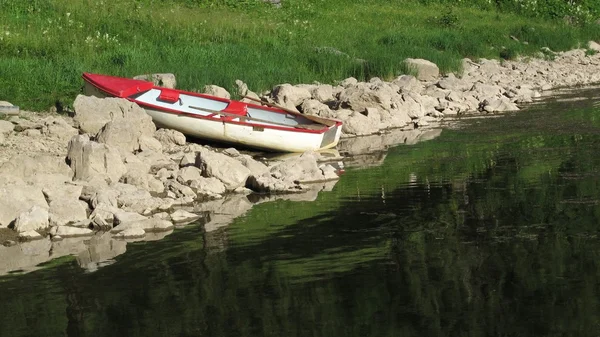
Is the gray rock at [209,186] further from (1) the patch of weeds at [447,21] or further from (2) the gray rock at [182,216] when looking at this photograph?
(1) the patch of weeds at [447,21]

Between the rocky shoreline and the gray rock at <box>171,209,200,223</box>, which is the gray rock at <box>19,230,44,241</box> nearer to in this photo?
the rocky shoreline

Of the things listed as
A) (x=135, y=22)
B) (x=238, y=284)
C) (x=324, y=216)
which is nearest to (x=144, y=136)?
(x=324, y=216)

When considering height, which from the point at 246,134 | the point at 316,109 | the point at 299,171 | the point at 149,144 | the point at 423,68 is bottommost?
the point at 299,171

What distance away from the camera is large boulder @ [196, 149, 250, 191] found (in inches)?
682

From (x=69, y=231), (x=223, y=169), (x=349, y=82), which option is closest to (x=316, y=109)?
(x=349, y=82)

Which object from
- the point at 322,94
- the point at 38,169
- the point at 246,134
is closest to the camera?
the point at 38,169

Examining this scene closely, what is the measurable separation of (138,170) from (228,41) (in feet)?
45.4

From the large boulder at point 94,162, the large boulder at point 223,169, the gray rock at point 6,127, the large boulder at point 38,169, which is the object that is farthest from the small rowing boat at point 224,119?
the large boulder at point 38,169

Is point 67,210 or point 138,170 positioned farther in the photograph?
point 138,170

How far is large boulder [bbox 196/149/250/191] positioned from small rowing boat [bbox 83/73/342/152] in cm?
344

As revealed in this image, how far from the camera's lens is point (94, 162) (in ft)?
55.5

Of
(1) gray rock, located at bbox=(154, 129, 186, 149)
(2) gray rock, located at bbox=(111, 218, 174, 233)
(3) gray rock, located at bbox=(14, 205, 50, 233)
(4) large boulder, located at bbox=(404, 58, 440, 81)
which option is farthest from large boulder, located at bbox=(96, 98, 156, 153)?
(4) large boulder, located at bbox=(404, 58, 440, 81)

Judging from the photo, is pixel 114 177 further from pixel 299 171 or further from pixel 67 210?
pixel 299 171

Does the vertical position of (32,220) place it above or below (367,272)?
above
